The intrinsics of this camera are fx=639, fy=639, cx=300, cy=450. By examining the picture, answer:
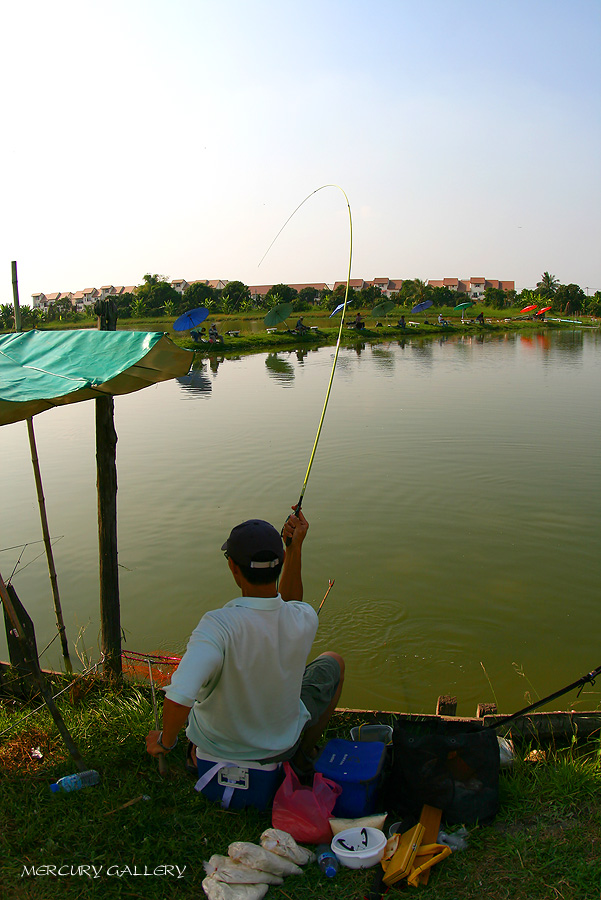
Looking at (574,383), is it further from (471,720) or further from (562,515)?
(471,720)

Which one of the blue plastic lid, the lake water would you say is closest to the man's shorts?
the blue plastic lid

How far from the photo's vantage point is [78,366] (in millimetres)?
2896

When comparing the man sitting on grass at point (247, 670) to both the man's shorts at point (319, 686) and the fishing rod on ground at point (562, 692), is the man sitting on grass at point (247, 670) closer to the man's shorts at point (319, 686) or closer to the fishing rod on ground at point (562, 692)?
the man's shorts at point (319, 686)

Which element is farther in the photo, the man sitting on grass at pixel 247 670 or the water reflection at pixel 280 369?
the water reflection at pixel 280 369

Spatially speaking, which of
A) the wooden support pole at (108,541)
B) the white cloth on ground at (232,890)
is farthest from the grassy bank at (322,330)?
the white cloth on ground at (232,890)

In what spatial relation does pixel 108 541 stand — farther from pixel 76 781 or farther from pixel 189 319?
pixel 189 319

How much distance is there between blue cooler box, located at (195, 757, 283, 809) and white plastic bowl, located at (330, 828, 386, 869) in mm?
301

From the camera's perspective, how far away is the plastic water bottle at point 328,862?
2.14 metres

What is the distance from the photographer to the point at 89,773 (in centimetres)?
269

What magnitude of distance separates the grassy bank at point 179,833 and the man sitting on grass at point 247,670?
1.01 ft

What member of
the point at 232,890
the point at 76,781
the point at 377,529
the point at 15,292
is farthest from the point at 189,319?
the point at 232,890

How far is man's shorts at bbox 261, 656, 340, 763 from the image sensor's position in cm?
261

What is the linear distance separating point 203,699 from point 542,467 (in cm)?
772

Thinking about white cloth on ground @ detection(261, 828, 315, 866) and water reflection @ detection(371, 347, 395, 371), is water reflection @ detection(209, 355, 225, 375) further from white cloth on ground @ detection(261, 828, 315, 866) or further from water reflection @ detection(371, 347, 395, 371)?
white cloth on ground @ detection(261, 828, 315, 866)
